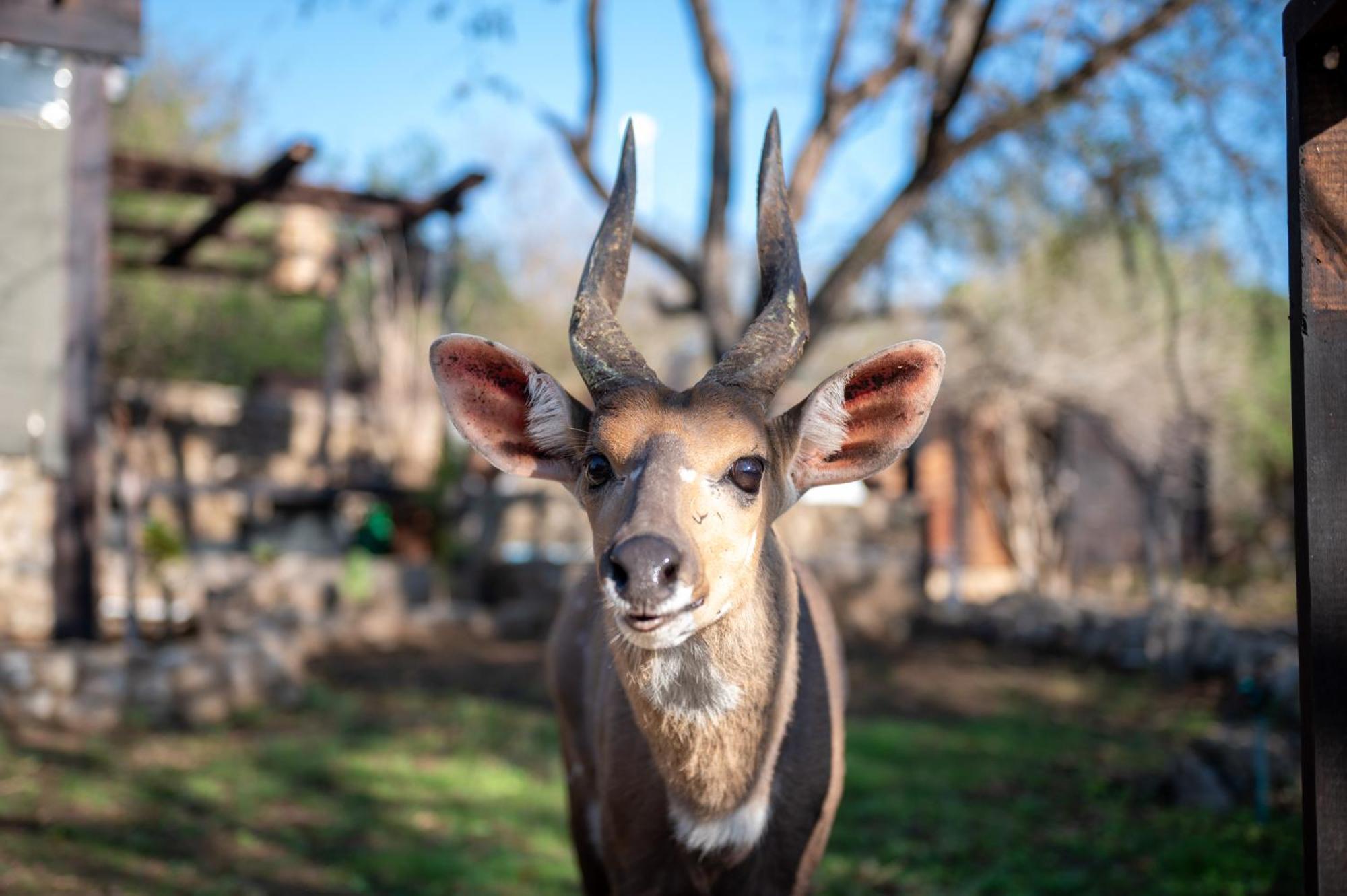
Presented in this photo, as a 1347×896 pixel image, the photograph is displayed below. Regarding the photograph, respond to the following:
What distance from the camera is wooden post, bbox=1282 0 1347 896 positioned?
94.3 inches

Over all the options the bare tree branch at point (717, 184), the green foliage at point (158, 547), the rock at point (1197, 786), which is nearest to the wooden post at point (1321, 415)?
the rock at point (1197, 786)

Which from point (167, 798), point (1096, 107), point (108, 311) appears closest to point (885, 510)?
point (1096, 107)

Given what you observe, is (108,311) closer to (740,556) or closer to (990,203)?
(990,203)

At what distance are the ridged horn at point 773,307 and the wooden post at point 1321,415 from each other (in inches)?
50.5

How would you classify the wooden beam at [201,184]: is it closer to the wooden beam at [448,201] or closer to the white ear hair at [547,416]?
the wooden beam at [448,201]

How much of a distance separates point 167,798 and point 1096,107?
7.87 meters

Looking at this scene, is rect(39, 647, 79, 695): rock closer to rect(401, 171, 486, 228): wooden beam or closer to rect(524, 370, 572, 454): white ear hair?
rect(401, 171, 486, 228): wooden beam

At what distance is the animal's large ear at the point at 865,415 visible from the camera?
3.16 meters

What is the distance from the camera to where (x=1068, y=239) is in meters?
10.6

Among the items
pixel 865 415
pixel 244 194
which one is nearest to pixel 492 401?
pixel 865 415

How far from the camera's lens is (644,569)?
8.29ft

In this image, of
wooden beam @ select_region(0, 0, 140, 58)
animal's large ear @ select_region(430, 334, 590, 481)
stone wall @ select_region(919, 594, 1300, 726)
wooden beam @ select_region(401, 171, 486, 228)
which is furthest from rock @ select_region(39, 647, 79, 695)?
stone wall @ select_region(919, 594, 1300, 726)

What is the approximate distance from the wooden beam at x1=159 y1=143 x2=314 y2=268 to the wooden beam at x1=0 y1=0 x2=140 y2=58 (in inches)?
66.1

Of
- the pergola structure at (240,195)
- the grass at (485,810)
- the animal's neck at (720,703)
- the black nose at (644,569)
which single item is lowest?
the grass at (485,810)
